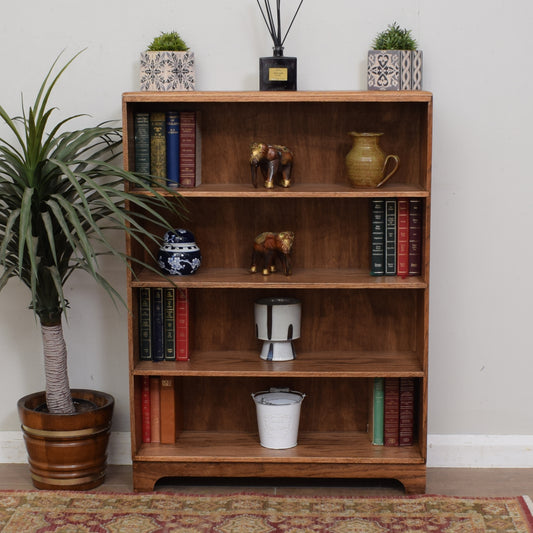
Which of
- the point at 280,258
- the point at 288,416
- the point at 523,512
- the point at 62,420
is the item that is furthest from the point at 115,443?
the point at 523,512

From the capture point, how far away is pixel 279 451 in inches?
121

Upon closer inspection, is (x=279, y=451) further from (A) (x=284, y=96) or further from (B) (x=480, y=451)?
(A) (x=284, y=96)

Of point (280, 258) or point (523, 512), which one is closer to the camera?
point (523, 512)

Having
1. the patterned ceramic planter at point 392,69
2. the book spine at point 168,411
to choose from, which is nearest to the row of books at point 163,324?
the book spine at point 168,411

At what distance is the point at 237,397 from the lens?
3.31 metres

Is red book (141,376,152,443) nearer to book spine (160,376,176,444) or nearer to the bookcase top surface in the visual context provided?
book spine (160,376,176,444)

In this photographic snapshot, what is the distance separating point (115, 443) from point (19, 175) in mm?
1118

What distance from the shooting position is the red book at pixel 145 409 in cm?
312

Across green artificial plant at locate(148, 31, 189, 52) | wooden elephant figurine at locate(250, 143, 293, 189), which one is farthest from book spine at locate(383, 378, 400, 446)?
green artificial plant at locate(148, 31, 189, 52)

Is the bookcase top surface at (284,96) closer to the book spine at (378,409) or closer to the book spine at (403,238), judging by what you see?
the book spine at (403,238)

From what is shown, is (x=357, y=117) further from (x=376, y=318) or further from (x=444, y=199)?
(x=376, y=318)

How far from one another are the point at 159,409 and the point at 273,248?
0.73 metres

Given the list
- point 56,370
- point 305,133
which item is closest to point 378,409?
point 305,133

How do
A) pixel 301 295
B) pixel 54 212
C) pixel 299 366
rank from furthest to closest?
pixel 301 295
pixel 299 366
pixel 54 212
